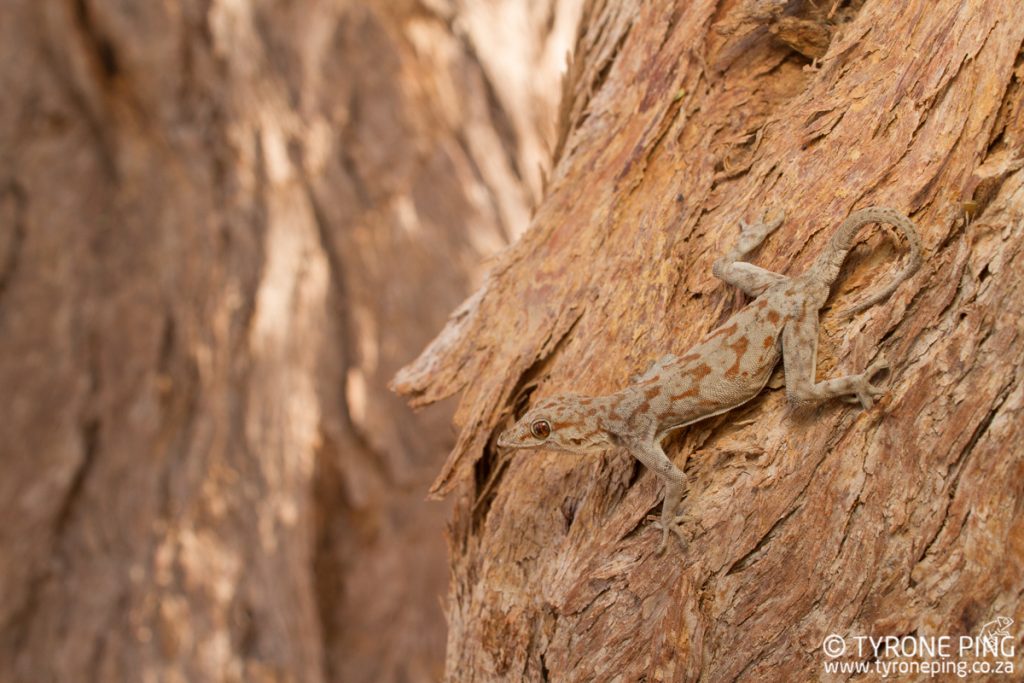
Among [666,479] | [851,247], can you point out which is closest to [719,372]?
[666,479]

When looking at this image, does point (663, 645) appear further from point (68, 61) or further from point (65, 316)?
point (68, 61)

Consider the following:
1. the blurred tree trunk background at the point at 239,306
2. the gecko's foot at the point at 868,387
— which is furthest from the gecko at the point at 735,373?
the blurred tree trunk background at the point at 239,306

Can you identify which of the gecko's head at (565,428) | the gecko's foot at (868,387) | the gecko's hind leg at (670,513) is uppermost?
the gecko's head at (565,428)

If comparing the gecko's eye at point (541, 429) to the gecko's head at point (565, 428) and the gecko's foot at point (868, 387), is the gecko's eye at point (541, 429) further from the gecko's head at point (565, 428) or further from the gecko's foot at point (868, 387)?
the gecko's foot at point (868, 387)

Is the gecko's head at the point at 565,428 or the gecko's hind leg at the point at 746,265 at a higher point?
the gecko's hind leg at the point at 746,265

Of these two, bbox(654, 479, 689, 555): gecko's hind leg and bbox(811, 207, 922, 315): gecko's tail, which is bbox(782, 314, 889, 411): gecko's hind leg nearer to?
bbox(811, 207, 922, 315): gecko's tail

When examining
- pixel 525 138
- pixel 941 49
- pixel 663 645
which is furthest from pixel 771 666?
pixel 525 138

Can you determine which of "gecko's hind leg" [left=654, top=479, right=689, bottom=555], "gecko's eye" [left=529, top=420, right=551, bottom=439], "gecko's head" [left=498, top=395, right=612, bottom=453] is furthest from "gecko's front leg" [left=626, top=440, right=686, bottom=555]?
"gecko's eye" [left=529, top=420, right=551, bottom=439]
